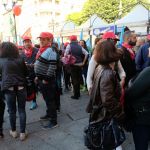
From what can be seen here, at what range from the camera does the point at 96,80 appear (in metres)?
3.08

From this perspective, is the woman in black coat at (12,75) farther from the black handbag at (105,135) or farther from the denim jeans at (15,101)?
the black handbag at (105,135)

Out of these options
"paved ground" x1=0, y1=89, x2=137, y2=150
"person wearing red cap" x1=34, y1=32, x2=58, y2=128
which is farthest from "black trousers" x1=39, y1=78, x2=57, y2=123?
"paved ground" x1=0, y1=89, x2=137, y2=150

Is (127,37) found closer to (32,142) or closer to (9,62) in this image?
(9,62)

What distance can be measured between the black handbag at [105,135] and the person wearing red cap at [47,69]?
223cm

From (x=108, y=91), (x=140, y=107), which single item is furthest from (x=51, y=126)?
(x=140, y=107)

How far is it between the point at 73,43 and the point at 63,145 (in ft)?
11.9

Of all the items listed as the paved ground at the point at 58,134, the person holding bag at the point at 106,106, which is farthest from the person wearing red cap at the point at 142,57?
the person holding bag at the point at 106,106

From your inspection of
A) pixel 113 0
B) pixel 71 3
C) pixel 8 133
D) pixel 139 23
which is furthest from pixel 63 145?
pixel 71 3

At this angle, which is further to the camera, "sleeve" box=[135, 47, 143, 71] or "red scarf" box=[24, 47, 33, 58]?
"red scarf" box=[24, 47, 33, 58]

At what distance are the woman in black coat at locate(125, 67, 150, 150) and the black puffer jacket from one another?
88.7 inches

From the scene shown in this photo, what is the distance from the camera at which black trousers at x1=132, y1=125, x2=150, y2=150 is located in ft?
9.43

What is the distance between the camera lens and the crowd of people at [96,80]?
2.87 m

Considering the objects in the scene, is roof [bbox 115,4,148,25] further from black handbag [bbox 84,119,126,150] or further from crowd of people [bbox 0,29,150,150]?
black handbag [bbox 84,119,126,150]

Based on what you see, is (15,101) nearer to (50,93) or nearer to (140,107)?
(50,93)
